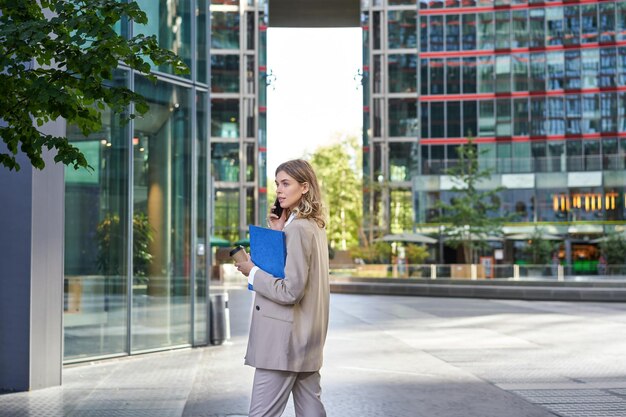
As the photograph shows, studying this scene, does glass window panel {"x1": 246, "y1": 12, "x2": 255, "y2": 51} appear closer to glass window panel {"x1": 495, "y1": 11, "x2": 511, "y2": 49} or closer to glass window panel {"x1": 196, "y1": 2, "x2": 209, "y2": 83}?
glass window panel {"x1": 495, "y1": 11, "x2": 511, "y2": 49}

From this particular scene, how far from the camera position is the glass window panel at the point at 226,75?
3130 inches

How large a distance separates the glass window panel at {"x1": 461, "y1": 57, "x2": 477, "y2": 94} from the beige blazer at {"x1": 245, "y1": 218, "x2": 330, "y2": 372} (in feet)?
225

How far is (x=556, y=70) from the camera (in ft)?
231

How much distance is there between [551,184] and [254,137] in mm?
25325

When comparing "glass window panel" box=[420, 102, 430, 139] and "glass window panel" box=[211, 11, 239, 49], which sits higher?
"glass window panel" box=[211, 11, 239, 49]

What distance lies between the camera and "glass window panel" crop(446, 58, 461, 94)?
72.1 m

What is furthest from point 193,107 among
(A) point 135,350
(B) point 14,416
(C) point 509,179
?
(C) point 509,179

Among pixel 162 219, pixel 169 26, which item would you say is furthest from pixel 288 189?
pixel 169 26

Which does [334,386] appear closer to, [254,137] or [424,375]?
[424,375]

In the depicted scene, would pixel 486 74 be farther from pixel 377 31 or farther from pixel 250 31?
pixel 250 31

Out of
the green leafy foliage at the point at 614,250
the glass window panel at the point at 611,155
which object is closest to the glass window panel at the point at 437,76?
the glass window panel at the point at 611,155

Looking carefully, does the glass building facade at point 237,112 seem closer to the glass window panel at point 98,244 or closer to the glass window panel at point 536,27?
the glass window panel at point 536,27

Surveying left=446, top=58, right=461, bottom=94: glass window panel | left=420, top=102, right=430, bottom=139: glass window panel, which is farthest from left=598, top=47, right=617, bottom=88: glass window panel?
left=420, top=102, right=430, bottom=139: glass window panel

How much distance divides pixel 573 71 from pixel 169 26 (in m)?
59.4
